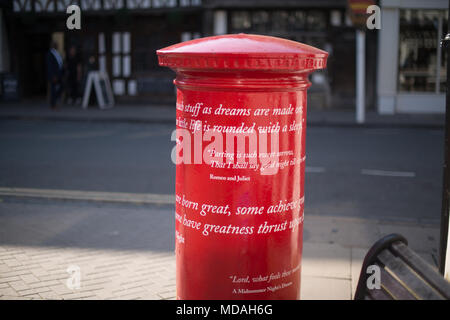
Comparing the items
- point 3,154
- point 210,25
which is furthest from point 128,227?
point 210,25

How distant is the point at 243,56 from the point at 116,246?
330 centimetres

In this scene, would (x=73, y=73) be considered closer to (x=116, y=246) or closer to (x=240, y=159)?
(x=116, y=246)

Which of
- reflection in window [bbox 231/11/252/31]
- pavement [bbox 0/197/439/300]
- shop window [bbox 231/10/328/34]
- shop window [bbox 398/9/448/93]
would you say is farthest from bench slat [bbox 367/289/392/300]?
reflection in window [bbox 231/11/252/31]

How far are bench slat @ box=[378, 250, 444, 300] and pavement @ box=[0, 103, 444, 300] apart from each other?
1692 mm

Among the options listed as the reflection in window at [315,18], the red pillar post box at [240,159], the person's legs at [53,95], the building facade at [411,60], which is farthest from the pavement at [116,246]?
the reflection in window at [315,18]

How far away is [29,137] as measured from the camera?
44.0 feet

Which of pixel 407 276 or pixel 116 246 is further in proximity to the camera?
pixel 116 246

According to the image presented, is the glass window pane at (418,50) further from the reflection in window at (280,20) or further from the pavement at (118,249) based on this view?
the pavement at (118,249)

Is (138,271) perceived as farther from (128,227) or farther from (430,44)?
(430,44)

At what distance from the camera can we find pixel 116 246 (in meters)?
5.64

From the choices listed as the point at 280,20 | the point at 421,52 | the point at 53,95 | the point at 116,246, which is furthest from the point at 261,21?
the point at 116,246

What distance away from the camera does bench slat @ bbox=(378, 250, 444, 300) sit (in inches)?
98.8

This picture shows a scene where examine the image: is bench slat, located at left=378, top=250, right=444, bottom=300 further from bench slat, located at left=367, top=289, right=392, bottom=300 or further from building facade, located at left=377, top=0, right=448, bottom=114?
building facade, located at left=377, top=0, right=448, bottom=114
